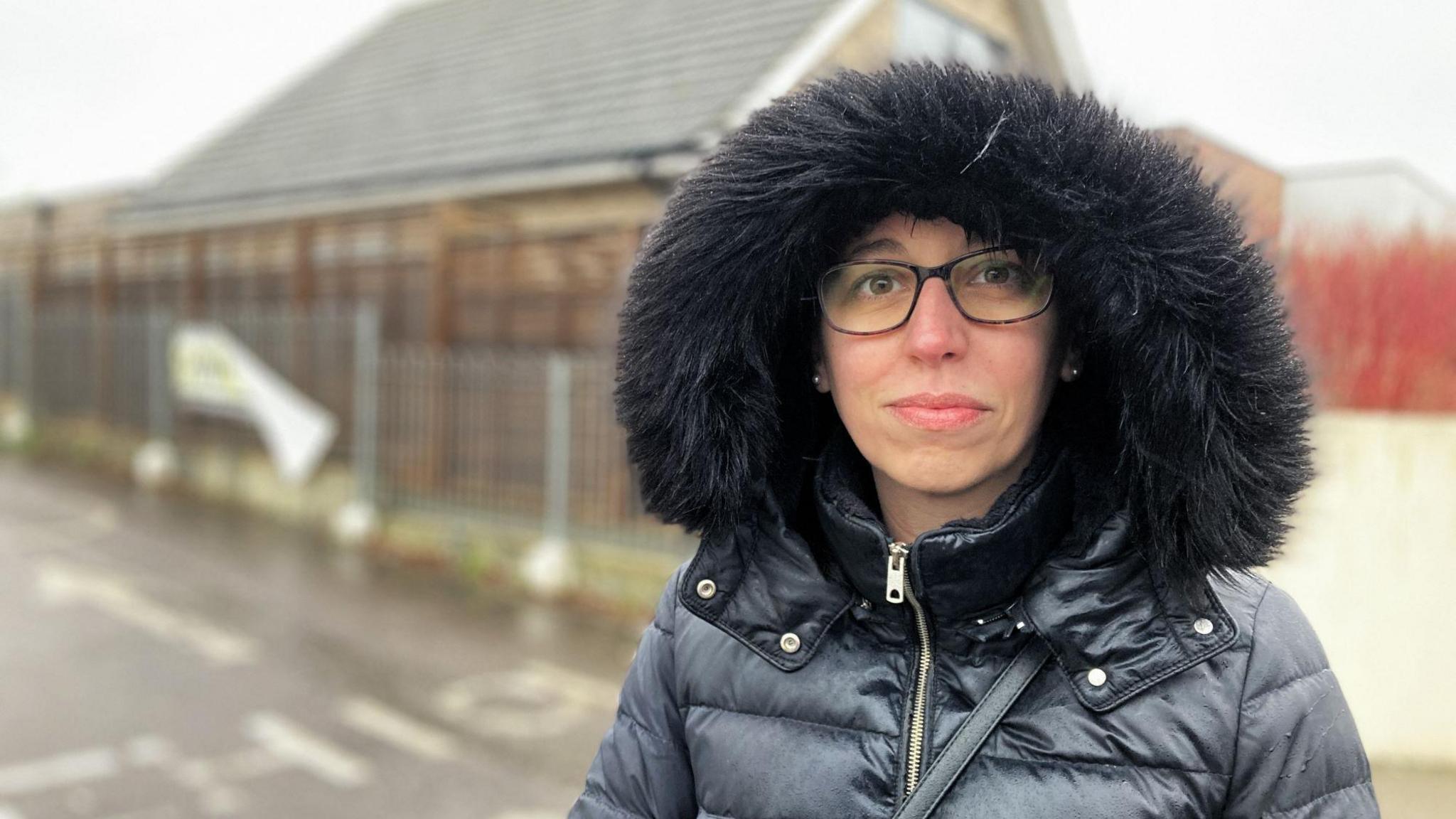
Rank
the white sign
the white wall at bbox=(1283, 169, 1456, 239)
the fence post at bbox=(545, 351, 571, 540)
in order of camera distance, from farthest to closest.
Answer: the white sign
the fence post at bbox=(545, 351, 571, 540)
the white wall at bbox=(1283, 169, 1456, 239)

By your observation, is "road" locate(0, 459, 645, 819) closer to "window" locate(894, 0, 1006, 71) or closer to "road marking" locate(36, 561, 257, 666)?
"road marking" locate(36, 561, 257, 666)

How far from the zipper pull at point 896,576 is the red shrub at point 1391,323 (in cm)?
392

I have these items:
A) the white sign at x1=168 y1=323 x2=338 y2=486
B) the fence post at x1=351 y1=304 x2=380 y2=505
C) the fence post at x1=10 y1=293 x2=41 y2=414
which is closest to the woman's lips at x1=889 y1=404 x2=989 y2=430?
the fence post at x1=351 y1=304 x2=380 y2=505

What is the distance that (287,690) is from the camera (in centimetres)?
536

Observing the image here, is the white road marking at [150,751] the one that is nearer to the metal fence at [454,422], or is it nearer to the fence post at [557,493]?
the metal fence at [454,422]

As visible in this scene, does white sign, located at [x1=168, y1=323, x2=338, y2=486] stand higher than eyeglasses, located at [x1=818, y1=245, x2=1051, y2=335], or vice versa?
eyeglasses, located at [x1=818, y1=245, x2=1051, y2=335]

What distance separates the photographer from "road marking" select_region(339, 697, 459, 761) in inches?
184

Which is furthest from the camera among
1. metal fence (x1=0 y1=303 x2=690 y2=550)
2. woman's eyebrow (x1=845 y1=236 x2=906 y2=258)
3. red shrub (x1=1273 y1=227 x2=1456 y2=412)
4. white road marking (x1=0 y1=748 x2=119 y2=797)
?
metal fence (x1=0 y1=303 x2=690 y2=550)

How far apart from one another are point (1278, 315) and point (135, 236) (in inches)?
556

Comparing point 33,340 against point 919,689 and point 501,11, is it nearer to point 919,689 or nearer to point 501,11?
point 501,11

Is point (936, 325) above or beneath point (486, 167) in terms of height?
beneath

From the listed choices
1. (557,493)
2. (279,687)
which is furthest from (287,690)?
(557,493)

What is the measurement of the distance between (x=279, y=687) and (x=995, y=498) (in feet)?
16.1

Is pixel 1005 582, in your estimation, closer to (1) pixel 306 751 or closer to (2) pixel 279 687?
(1) pixel 306 751
